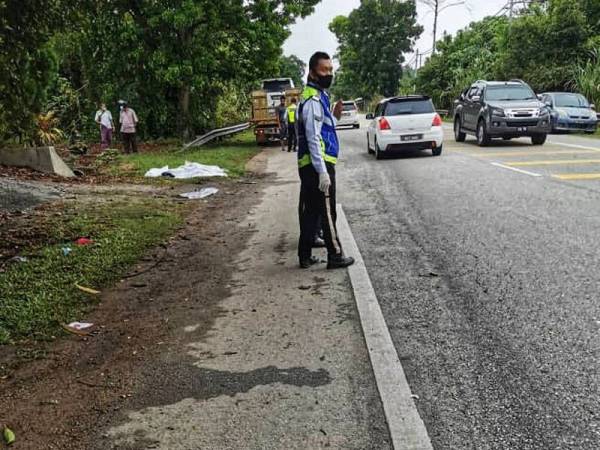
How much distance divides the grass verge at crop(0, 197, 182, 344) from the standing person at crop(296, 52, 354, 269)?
202cm

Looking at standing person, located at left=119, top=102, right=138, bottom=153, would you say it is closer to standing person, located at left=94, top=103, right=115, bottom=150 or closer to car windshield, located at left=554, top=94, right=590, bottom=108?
standing person, located at left=94, top=103, right=115, bottom=150

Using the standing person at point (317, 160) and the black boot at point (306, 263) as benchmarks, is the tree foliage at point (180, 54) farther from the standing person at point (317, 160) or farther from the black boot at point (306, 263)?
the black boot at point (306, 263)

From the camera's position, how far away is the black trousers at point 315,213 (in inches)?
227

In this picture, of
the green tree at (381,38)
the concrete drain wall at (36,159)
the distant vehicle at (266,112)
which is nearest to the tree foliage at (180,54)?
the distant vehicle at (266,112)

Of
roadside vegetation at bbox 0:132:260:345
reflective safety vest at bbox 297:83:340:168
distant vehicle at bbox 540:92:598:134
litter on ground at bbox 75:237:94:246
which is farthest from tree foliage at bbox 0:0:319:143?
reflective safety vest at bbox 297:83:340:168

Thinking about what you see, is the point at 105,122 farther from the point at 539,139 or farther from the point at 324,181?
the point at 324,181

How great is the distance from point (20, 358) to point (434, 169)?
404 inches

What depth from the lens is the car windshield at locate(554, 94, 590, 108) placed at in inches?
941

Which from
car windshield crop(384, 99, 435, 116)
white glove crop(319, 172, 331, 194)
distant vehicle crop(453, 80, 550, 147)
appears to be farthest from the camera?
distant vehicle crop(453, 80, 550, 147)

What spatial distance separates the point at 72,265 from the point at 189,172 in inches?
315

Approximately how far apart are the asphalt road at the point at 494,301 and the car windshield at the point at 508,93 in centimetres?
802

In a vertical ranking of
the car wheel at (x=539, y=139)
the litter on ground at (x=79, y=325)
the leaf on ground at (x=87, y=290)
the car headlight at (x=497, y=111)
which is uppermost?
the car headlight at (x=497, y=111)

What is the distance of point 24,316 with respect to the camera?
4730 mm

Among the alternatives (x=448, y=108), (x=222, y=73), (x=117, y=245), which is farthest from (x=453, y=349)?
(x=448, y=108)
